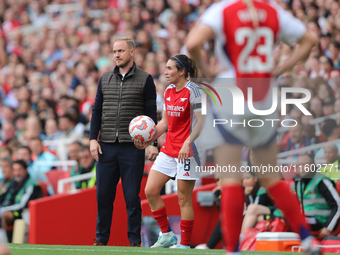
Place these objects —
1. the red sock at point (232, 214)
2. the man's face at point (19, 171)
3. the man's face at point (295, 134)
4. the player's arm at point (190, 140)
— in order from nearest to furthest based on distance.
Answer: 1. the red sock at point (232, 214)
2. the player's arm at point (190, 140)
3. the man's face at point (295, 134)
4. the man's face at point (19, 171)

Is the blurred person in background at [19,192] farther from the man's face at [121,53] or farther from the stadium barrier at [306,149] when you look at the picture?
the stadium barrier at [306,149]

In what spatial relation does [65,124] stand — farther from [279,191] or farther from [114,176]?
[279,191]

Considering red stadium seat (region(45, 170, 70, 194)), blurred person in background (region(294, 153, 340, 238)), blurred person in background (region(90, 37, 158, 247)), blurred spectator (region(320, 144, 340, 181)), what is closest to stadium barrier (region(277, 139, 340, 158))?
blurred spectator (region(320, 144, 340, 181))

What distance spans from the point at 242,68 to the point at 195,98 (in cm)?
229

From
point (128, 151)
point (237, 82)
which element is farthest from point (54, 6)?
point (237, 82)

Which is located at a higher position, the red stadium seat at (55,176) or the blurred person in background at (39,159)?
the blurred person in background at (39,159)

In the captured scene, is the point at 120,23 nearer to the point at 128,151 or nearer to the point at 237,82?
the point at 128,151

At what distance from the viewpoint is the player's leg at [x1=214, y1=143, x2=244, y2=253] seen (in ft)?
11.6

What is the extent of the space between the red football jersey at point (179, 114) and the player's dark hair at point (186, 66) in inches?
6.7

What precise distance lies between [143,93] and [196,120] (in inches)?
31.5

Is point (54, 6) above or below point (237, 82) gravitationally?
above

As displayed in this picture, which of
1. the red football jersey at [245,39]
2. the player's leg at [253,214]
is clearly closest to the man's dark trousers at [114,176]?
the player's leg at [253,214]

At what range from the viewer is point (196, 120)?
230 inches

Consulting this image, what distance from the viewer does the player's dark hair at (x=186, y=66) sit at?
6066 millimetres
